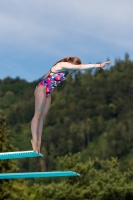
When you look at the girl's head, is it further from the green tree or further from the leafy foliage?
the leafy foliage

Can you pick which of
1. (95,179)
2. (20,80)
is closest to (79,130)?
(20,80)

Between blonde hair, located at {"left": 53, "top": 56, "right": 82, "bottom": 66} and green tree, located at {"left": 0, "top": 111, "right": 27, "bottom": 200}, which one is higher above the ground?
blonde hair, located at {"left": 53, "top": 56, "right": 82, "bottom": 66}

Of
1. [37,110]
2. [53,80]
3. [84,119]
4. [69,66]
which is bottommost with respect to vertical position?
[37,110]

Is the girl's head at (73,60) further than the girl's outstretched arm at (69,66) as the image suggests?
Yes

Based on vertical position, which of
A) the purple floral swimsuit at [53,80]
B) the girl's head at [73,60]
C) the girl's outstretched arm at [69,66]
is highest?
the girl's head at [73,60]

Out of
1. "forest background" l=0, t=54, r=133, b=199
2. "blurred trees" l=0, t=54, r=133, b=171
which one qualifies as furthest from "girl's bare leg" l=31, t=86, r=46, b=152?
"blurred trees" l=0, t=54, r=133, b=171

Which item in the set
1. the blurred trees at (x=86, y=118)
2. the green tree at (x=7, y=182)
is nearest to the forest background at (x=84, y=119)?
the blurred trees at (x=86, y=118)

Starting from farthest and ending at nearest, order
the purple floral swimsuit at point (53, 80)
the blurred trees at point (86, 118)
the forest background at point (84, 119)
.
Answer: the blurred trees at point (86, 118) < the forest background at point (84, 119) < the purple floral swimsuit at point (53, 80)

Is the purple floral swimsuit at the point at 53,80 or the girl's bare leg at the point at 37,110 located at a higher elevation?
the purple floral swimsuit at the point at 53,80

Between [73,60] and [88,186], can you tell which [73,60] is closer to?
[73,60]

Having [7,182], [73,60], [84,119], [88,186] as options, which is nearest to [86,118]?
[84,119]

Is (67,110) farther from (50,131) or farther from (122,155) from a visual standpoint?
(122,155)

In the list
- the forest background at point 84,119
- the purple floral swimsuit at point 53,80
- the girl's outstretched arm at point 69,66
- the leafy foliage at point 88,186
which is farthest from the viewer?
the forest background at point 84,119

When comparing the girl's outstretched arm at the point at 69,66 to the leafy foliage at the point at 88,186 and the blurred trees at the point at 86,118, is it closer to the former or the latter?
the leafy foliage at the point at 88,186
